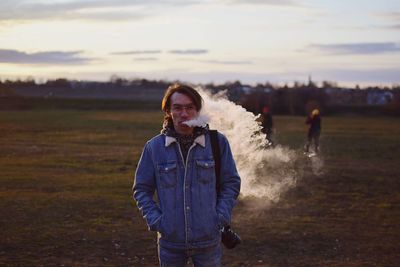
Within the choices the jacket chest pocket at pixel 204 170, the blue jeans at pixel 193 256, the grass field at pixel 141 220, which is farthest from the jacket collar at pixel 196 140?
the grass field at pixel 141 220

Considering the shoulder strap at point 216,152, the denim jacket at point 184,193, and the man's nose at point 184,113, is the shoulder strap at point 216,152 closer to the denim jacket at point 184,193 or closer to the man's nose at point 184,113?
the denim jacket at point 184,193

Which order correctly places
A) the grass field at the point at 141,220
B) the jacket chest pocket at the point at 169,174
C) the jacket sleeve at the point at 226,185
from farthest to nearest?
the grass field at the point at 141,220 → the jacket sleeve at the point at 226,185 → the jacket chest pocket at the point at 169,174

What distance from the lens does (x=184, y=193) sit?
4.41m

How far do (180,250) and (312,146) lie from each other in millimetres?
24409

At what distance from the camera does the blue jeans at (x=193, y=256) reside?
4500 millimetres

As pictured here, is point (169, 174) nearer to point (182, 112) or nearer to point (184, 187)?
point (184, 187)

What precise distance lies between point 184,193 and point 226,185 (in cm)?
38

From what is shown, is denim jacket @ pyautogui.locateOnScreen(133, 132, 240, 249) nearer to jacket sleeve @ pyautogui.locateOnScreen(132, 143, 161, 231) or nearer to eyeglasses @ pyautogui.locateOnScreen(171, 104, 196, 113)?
jacket sleeve @ pyautogui.locateOnScreen(132, 143, 161, 231)

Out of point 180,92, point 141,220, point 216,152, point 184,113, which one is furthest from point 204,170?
point 141,220

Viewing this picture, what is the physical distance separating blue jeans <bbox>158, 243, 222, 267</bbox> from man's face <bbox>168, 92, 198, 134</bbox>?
886 mm

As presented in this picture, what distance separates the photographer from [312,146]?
28.3 m

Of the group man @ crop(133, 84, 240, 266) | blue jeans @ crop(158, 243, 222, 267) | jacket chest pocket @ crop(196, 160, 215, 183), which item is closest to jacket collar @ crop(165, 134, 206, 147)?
man @ crop(133, 84, 240, 266)

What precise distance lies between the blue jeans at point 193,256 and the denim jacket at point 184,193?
0.05 meters

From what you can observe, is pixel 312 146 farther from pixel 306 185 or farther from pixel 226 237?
pixel 226 237
